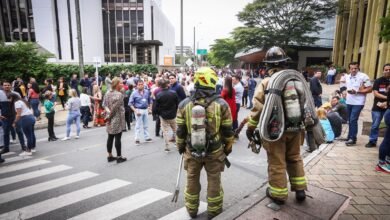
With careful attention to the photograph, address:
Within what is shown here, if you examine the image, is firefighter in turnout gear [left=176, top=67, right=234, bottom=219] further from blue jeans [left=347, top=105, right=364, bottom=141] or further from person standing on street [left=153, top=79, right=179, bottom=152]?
blue jeans [left=347, top=105, right=364, bottom=141]

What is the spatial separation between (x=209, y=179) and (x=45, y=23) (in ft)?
148

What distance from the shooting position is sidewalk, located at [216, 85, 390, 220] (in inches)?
133

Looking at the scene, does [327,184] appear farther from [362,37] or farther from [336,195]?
[362,37]

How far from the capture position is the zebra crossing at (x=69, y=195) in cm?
393

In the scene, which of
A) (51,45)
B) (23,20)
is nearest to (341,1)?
(51,45)

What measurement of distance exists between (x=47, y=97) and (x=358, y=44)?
29.5 metres

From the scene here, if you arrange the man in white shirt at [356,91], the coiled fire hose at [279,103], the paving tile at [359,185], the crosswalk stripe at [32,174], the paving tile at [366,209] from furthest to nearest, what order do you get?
the man in white shirt at [356,91], the crosswalk stripe at [32,174], the paving tile at [359,185], the paving tile at [366,209], the coiled fire hose at [279,103]

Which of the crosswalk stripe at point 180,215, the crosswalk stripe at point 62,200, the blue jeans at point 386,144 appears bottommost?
the crosswalk stripe at point 62,200

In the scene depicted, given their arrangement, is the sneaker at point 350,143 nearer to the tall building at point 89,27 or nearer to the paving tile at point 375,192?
the paving tile at point 375,192

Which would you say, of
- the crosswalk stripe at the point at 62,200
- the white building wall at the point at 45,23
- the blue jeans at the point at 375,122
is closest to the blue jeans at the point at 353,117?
the blue jeans at the point at 375,122

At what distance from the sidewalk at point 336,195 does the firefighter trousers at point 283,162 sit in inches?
11.7

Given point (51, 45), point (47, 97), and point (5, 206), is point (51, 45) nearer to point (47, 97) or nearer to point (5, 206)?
point (47, 97)

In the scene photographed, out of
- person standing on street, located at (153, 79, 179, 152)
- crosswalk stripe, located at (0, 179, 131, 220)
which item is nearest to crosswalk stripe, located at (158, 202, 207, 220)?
crosswalk stripe, located at (0, 179, 131, 220)

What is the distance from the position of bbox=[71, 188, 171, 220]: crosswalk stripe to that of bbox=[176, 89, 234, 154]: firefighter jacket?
1398 millimetres
